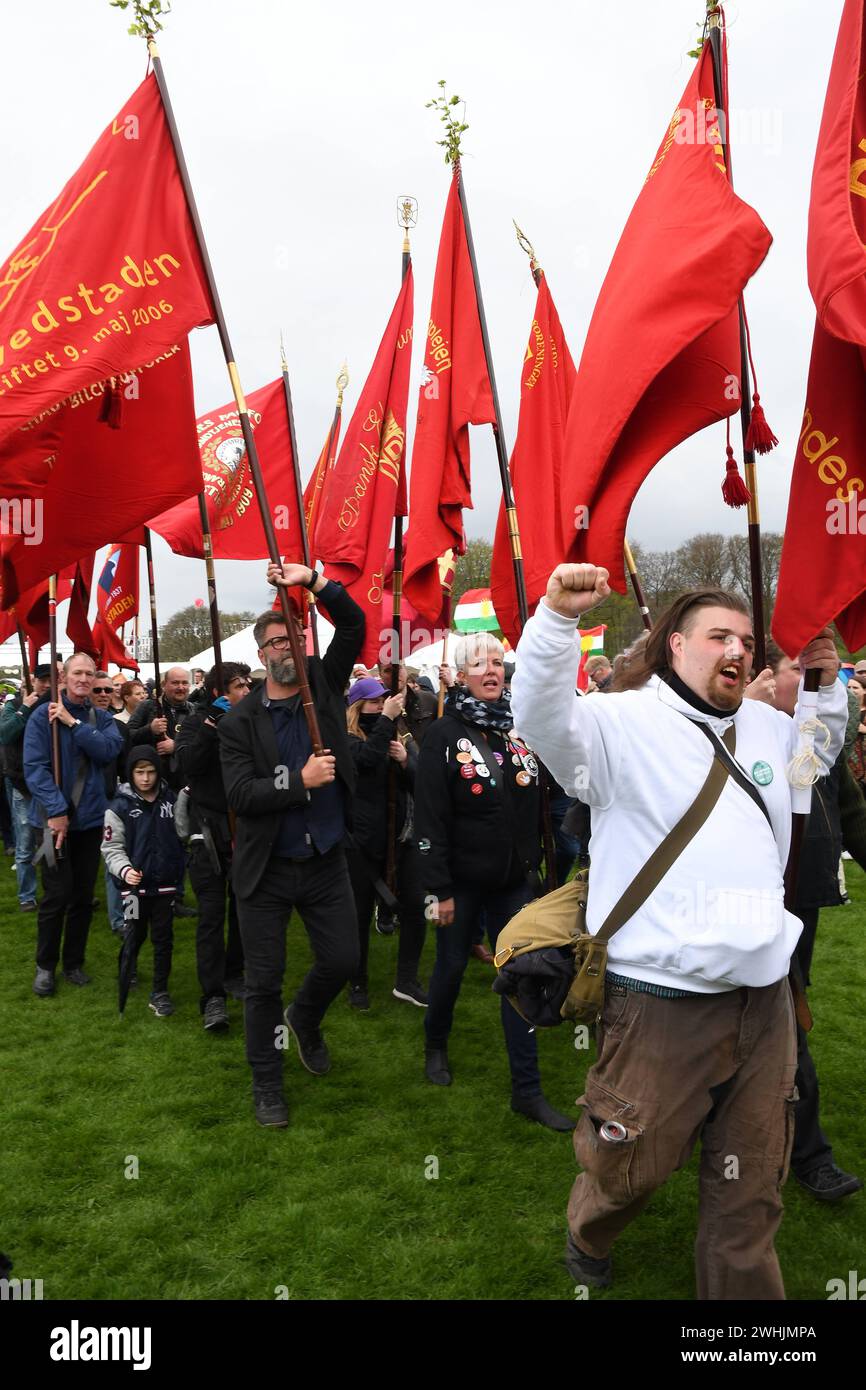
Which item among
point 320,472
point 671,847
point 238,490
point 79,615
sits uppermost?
point 320,472

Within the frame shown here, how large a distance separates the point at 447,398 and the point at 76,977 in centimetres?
471

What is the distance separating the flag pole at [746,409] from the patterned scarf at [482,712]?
5.65ft

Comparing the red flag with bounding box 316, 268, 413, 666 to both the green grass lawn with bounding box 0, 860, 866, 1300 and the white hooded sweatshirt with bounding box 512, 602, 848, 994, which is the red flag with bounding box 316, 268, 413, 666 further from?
the white hooded sweatshirt with bounding box 512, 602, 848, 994

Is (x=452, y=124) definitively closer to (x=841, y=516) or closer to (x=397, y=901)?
(x=841, y=516)

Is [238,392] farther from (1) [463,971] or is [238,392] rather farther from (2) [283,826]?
(1) [463,971]

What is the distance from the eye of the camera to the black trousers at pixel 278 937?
466cm

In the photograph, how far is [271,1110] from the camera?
4578mm

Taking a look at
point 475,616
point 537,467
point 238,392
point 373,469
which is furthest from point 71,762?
point 475,616

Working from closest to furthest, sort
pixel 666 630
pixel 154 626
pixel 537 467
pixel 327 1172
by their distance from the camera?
pixel 666 630
pixel 327 1172
pixel 537 467
pixel 154 626

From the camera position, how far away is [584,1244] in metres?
2.91

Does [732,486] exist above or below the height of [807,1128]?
above

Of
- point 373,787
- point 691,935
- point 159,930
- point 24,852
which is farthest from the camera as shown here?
point 24,852
